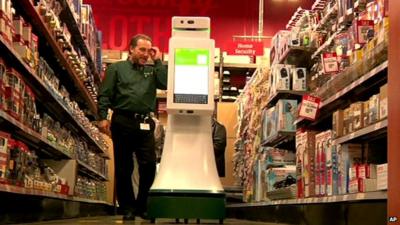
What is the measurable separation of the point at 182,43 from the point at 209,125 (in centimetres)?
65

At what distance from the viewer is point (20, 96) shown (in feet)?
12.3

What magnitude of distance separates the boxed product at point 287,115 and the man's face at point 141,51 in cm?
121

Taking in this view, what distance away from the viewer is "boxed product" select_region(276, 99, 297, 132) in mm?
5293

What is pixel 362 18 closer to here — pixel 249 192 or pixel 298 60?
pixel 298 60

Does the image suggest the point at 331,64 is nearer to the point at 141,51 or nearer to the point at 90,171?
the point at 141,51

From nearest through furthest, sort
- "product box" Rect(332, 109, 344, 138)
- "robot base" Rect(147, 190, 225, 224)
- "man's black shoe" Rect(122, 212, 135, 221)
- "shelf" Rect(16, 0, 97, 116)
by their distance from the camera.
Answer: "product box" Rect(332, 109, 344, 138), "shelf" Rect(16, 0, 97, 116), "robot base" Rect(147, 190, 225, 224), "man's black shoe" Rect(122, 212, 135, 221)

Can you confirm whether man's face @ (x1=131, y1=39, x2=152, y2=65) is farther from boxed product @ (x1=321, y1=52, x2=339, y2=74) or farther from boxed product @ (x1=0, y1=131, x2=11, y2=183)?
boxed product @ (x1=0, y1=131, x2=11, y2=183)

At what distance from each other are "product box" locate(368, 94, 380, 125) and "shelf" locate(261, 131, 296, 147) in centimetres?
226

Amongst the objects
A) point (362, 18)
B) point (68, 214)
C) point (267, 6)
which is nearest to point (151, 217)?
point (68, 214)

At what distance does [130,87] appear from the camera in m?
4.93

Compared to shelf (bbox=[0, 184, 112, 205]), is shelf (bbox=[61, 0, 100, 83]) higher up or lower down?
higher up

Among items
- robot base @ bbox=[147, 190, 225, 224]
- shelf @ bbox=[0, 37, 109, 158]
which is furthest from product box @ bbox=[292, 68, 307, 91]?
shelf @ bbox=[0, 37, 109, 158]

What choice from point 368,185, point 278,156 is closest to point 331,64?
point 368,185

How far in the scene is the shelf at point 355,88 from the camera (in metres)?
2.96
